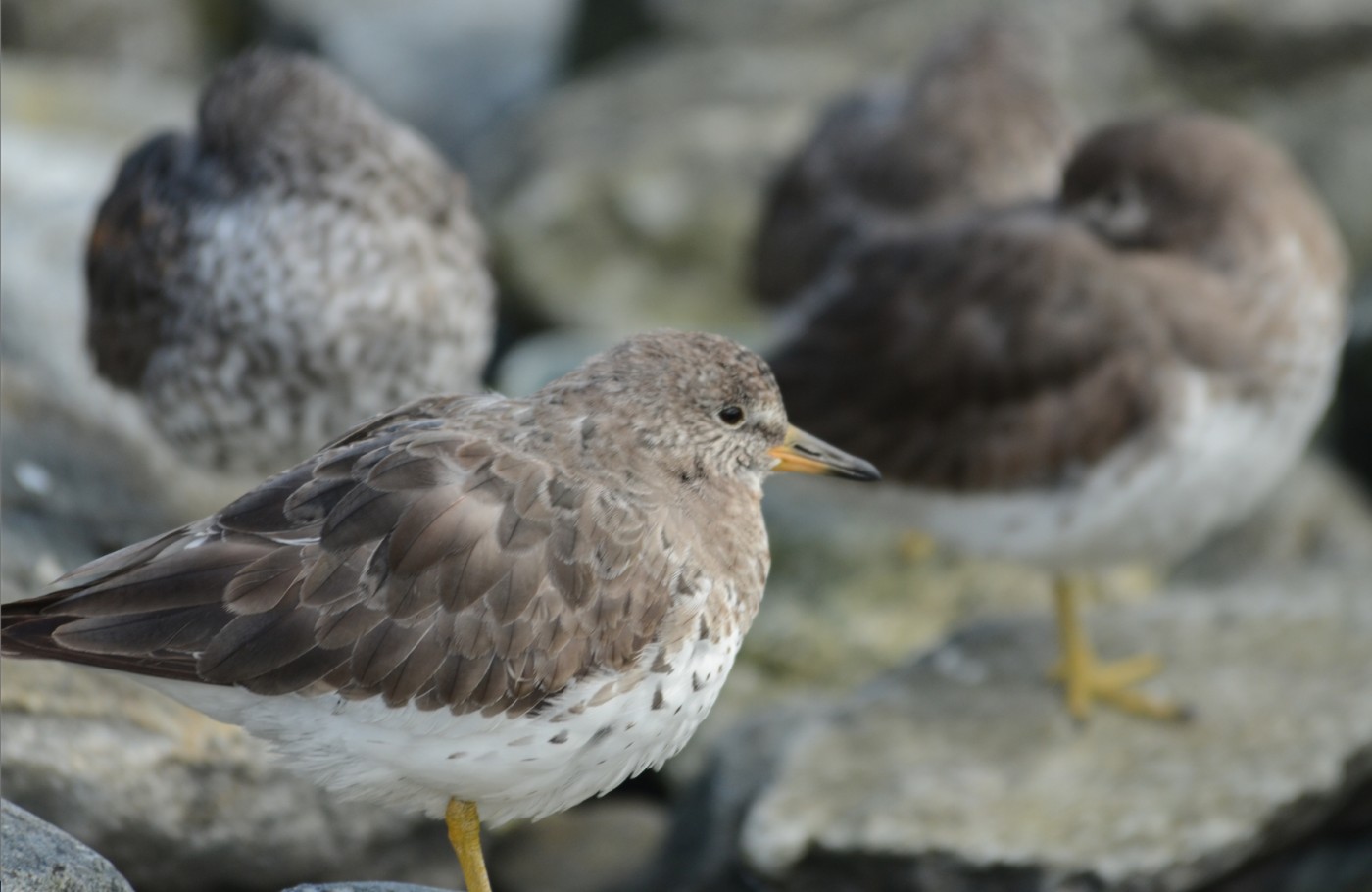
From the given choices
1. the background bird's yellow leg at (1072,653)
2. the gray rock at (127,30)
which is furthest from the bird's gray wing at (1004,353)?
the gray rock at (127,30)

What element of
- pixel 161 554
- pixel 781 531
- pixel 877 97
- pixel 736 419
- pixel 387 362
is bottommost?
pixel 781 531

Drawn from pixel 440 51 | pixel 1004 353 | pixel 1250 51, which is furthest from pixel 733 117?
pixel 1004 353

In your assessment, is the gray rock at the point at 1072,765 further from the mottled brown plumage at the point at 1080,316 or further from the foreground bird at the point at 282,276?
the foreground bird at the point at 282,276

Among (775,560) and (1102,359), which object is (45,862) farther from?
(775,560)

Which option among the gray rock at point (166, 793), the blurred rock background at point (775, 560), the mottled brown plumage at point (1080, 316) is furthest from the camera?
the mottled brown plumage at point (1080, 316)

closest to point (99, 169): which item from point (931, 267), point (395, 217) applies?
point (395, 217)

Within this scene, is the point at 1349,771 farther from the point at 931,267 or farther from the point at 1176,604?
the point at 931,267
